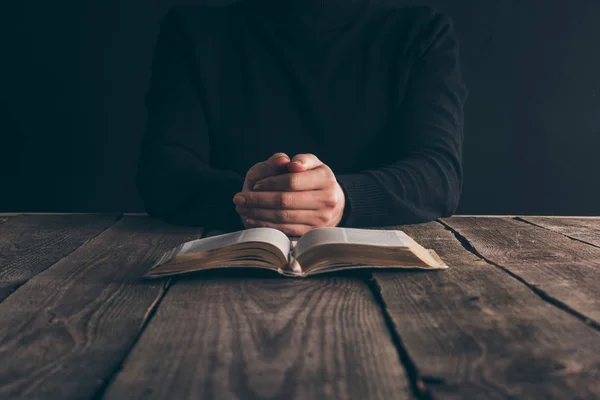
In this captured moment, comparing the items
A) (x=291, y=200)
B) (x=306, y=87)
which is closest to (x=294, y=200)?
(x=291, y=200)

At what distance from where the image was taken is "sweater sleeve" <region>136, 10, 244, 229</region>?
1.41 meters

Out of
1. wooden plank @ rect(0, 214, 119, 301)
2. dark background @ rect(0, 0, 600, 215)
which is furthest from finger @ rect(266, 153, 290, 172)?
dark background @ rect(0, 0, 600, 215)

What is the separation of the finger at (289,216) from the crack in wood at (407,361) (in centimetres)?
44

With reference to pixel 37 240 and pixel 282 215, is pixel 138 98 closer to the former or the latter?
pixel 37 240

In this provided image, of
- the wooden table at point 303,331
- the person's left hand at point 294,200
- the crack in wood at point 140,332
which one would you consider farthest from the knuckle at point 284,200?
the crack in wood at point 140,332

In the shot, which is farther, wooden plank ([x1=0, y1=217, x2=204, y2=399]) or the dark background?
the dark background

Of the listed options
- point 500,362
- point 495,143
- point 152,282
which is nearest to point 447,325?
point 500,362

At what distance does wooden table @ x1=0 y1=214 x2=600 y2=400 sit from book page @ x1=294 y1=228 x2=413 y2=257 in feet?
0.16

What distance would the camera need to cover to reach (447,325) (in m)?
0.69

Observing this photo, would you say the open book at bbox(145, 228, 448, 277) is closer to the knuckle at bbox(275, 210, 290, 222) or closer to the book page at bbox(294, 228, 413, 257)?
the book page at bbox(294, 228, 413, 257)

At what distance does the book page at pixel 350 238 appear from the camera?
91 centimetres

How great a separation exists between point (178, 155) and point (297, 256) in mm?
759

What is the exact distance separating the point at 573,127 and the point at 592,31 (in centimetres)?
39

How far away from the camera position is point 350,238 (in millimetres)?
924
